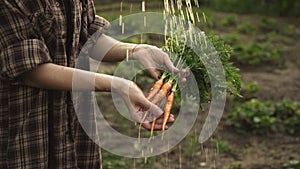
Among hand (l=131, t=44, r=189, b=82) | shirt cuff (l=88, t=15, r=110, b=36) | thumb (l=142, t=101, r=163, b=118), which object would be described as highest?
shirt cuff (l=88, t=15, r=110, b=36)

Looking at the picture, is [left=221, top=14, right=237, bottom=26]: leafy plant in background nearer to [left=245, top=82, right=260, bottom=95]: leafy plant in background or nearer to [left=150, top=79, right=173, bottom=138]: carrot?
[left=245, top=82, right=260, bottom=95]: leafy plant in background

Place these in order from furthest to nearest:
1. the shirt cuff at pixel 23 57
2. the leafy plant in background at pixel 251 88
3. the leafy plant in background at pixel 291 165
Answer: the leafy plant in background at pixel 251 88
the leafy plant in background at pixel 291 165
the shirt cuff at pixel 23 57

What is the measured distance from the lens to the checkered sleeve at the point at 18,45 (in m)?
1.88

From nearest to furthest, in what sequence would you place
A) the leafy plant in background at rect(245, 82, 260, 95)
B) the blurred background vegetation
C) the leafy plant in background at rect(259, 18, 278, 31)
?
1. the blurred background vegetation
2. the leafy plant in background at rect(245, 82, 260, 95)
3. the leafy plant in background at rect(259, 18, 278, 31)

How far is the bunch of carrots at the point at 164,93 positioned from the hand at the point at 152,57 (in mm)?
48

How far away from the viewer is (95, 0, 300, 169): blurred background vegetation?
13.1 feet

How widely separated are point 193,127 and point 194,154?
426 millimetres

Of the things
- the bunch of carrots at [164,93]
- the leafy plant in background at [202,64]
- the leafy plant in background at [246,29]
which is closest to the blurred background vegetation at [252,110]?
the leafy plant in background at [246,29]

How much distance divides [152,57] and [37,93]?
1.39 ft

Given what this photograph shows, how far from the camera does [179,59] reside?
7.53 feet

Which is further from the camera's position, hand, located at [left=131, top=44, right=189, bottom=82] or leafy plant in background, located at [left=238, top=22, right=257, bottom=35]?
leafy plant in background, located at [left=238, top=22, right=257, bottom=35]

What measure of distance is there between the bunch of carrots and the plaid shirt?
0.29 metres

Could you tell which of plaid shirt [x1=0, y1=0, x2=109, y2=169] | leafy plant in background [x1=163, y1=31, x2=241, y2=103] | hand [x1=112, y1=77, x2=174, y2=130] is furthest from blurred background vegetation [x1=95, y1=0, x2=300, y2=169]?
hand [x1=112, y1=77, x2=174, y2=130]

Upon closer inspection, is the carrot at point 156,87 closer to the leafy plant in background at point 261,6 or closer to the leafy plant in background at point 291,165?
the leafy plant in background at point 291,165
